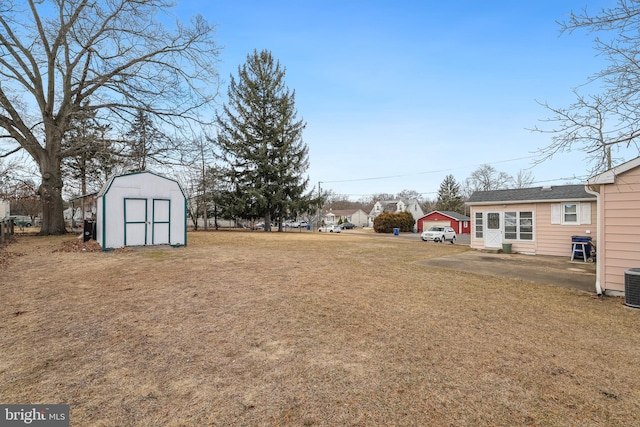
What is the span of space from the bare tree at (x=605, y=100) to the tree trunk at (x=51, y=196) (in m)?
21.4

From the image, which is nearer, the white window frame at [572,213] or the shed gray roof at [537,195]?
the white window frame at [572,213]

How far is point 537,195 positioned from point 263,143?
22526 millimetres

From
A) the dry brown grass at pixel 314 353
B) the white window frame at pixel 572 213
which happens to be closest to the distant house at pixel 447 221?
the white window frame at pixel 572 213

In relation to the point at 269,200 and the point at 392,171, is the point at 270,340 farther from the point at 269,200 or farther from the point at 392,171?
the point at 392,171

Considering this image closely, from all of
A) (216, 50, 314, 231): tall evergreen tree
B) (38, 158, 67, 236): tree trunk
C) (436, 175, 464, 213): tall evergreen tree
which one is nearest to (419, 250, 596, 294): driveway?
(38, 158, 67, 236): tree trunk

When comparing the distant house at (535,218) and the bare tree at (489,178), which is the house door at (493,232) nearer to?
the distant house at (535,218)

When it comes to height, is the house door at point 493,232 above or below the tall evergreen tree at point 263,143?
below

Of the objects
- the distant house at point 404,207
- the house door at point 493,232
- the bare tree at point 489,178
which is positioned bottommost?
the house door at point 493,232

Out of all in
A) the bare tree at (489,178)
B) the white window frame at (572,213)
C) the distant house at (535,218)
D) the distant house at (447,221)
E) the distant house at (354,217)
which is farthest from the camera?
the distant house at (354,217)

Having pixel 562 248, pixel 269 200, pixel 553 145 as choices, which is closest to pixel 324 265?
pixel 553 145

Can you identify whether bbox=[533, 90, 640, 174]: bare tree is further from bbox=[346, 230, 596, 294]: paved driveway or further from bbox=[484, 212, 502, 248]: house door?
bbox=[484, 212, 502, 248]: house door

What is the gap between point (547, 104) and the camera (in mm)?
5520

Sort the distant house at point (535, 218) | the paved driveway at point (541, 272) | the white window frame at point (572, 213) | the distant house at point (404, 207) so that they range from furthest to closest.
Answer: the distant house at point (404, 207) → the distant house at point (535, 218) → the white window frame at point (572, 213) → the paved driveway at point (541, 272)

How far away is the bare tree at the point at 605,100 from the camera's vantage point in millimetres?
5211
